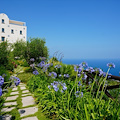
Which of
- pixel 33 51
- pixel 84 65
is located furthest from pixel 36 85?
pixel 33 51

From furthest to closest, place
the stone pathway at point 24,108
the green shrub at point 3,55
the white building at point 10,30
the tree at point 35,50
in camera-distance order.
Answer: the white building at point 10,30 → the tree at point 35,50 → the green shrub at point 3,55 → the stone pathway at point 24,108

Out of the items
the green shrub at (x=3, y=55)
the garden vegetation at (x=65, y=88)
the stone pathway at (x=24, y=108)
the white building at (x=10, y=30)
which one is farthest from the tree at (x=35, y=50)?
the white building at (x=10, y=30)

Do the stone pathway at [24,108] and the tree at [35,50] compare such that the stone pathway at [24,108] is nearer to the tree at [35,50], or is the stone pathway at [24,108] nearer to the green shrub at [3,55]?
the green shrub at [3,55]

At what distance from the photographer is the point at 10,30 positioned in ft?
101

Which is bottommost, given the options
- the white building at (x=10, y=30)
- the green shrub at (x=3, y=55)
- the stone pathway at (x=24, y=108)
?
the stone pathway at (x=24, y=108)

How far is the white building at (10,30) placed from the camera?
29.8 metres

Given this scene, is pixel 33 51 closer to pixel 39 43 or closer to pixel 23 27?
pixel 39 43

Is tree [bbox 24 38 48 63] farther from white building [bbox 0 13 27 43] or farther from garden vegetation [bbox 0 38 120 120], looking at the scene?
white building [bbox 0 13 27 43]

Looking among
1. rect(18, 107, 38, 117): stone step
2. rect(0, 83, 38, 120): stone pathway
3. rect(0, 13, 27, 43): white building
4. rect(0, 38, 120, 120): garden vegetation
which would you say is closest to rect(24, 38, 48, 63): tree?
rect(0, 38, 120, 120): garden vegetation

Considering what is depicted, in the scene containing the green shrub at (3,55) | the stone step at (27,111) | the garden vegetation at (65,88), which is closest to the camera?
the garden vegetation at (65,88)

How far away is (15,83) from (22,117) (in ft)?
3.41

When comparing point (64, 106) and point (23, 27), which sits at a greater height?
point (23, 27)

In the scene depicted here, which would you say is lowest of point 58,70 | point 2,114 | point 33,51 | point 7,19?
point 2,114

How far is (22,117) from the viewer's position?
2.91 m
